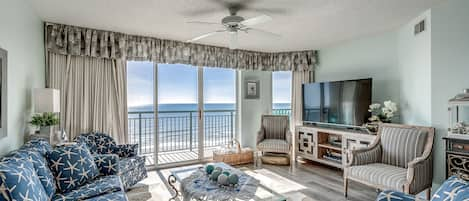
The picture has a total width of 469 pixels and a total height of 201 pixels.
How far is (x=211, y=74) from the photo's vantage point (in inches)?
189

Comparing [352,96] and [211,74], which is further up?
[211,74]

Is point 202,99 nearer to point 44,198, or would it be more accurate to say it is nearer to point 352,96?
point 352,96

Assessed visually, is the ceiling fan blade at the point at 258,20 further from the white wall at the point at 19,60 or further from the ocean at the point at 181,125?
the ocean at the point at 181,125

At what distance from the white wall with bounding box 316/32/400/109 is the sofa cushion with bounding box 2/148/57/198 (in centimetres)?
438

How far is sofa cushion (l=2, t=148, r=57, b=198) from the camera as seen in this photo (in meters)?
1.81

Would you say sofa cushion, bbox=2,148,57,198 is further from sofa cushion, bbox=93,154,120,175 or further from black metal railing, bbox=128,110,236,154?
black metal railing, bbox=128,110,236,154

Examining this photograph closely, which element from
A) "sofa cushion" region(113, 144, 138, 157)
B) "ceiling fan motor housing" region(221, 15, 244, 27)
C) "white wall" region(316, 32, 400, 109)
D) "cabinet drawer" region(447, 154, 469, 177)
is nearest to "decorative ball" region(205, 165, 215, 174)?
"sofa cushion" region(113, 144, 138, 157)

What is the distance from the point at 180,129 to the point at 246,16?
9.80 feet

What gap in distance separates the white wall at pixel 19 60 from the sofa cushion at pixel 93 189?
0.65m

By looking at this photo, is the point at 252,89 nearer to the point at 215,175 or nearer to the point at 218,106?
the point at 218,106

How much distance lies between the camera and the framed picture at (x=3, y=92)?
191 centimetres

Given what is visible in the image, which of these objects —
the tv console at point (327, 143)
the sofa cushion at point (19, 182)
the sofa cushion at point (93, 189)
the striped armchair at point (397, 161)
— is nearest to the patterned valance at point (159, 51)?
the tv console at point (327, 143)

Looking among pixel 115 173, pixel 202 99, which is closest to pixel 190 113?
pixel 202 99

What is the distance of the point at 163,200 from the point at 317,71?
3.80 metres
